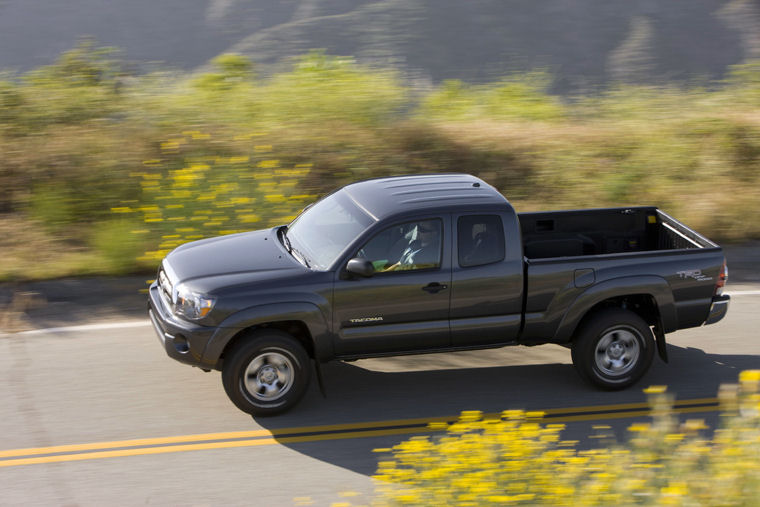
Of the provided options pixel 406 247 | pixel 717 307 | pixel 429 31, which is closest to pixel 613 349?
pixel 717 307

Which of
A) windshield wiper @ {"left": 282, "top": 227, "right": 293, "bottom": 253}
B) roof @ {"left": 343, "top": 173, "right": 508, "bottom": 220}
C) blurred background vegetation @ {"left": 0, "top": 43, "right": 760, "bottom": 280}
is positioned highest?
blurred background vegetation @ {"left": 0, "top": 43, "right": 760, "bottom": 280}

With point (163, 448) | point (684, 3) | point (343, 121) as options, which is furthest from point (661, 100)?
point (684, 3)

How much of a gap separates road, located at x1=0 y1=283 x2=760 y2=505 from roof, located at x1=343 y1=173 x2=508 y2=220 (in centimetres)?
167

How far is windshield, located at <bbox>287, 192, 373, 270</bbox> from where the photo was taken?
7684mm

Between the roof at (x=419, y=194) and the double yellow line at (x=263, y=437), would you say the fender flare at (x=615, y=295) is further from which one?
the roof at (x=419, y=194)

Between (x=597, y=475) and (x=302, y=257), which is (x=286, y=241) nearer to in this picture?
(x=302, y=257)

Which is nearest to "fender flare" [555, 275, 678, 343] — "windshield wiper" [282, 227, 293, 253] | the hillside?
"windshield wiper" [282, 227, 293, 253]

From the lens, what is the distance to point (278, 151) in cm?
1409

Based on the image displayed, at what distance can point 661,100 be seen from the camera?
686 inches

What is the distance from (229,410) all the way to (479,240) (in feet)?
8.41

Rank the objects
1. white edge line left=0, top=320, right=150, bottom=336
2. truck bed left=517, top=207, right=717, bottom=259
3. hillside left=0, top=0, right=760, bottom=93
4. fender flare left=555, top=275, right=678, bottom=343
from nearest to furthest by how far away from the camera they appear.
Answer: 1. fender flare left=555, top=275, right=678, bottom=343
2. truck bed left=517, top=207, right=717, bottom=259
3. white edge line left=0, top=320, right=150, bottom=336
4. hillside left=0, top=0, right=760, bottom=93

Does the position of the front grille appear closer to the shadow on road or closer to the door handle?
the shadow on road

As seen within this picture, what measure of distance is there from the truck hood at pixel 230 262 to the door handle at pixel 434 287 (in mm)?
1014

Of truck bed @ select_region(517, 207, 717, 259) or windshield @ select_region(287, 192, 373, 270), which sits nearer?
windshield @ select_region(287, 192, 373, 270)
